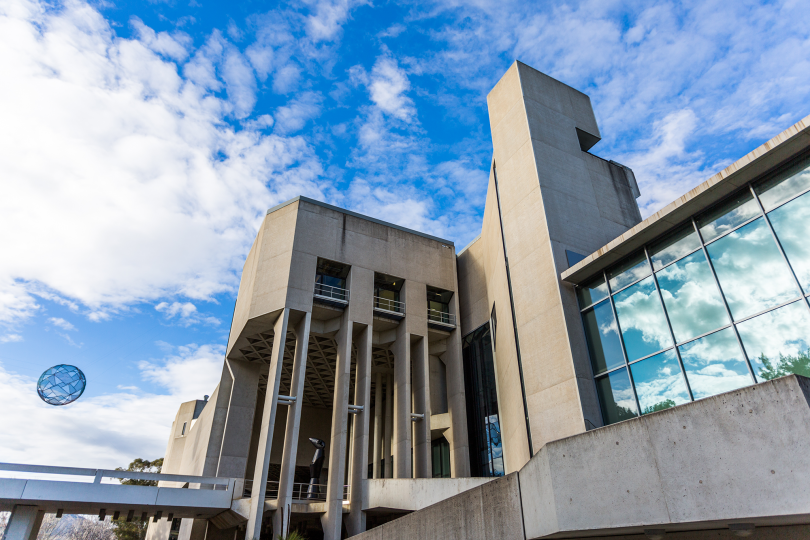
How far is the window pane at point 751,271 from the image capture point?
996 cm

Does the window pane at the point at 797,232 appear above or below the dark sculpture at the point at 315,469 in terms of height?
above

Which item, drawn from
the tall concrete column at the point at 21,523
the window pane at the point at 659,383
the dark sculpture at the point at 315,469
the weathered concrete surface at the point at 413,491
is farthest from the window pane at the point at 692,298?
the tall concrete column at the point at 21,523

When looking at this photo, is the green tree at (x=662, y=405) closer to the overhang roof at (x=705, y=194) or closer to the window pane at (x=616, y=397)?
the window pane at (x=616, y=397)

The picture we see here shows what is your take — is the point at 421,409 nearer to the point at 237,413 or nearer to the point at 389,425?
the point at 389,425

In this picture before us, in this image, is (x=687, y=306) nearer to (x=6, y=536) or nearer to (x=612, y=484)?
(x=612, y=484)

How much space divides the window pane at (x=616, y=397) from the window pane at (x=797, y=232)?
15.8ft

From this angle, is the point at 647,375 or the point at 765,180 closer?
the point at 765,180

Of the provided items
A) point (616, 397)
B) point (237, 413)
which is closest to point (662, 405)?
point (616, 397)

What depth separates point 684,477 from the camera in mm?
4918

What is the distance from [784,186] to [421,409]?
1818cm

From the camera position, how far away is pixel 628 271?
45.2 ft

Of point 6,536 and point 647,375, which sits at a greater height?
point 647,375

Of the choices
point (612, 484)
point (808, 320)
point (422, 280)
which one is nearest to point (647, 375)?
point (808, 320)

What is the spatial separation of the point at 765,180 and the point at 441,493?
44.2 feet
